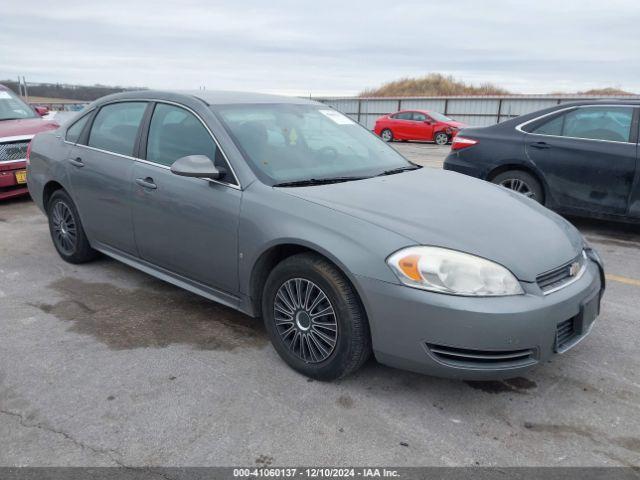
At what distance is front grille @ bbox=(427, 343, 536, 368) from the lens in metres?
2.53

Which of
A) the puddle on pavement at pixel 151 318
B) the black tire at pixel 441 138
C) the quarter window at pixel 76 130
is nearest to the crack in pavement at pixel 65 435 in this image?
the puddle on pavement at pixel 151 318

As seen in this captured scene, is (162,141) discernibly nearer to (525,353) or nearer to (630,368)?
(525,353)

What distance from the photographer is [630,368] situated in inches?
123

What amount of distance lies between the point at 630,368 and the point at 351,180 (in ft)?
6.49

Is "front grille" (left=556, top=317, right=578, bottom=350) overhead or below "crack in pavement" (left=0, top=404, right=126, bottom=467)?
overhead

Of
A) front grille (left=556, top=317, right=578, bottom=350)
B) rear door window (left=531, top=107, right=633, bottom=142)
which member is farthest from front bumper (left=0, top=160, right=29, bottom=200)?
front grille (left=556, top=317, right=578, bottom=350)

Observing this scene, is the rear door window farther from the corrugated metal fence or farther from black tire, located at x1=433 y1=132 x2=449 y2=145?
the corrugated metal fence

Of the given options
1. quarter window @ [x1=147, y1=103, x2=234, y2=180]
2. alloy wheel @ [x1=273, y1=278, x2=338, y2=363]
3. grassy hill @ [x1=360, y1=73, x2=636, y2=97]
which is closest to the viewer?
alloy wheel @ [x1=273, y1=278, x2=338, y2=363]

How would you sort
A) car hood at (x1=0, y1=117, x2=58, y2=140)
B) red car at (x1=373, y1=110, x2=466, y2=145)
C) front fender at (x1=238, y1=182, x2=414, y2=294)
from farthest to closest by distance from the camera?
1. red car at (x1=373, y1=110, x2=466, y2=145)
2. car hood at (x1=0, y1=117, x2=58, y2=140)
3. front fender at (x1=238, y1=182, x2=414, y2=294)

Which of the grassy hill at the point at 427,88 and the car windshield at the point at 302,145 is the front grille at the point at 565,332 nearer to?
the car windshield at the point at 302,145

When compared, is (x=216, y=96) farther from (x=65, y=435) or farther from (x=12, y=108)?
(x=12, y=108)

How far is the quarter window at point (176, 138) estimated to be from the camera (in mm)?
3453

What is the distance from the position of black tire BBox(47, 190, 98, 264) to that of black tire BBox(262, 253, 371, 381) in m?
2.39

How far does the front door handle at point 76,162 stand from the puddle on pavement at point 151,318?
987 millimetres
